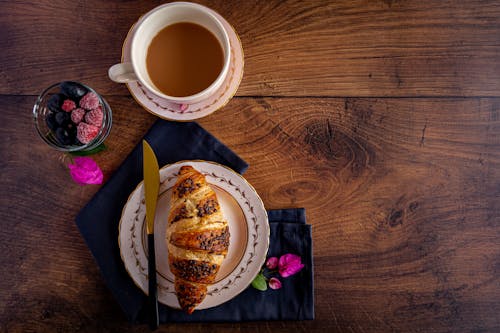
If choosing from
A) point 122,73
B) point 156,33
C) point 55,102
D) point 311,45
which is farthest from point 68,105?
point 311,45

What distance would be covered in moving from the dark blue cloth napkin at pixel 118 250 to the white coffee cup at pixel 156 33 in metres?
0.15

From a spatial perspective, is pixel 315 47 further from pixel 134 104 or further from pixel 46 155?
pixel 46 155

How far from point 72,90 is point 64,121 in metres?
0.08

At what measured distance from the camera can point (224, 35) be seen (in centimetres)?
89

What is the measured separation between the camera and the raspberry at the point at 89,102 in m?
0.98

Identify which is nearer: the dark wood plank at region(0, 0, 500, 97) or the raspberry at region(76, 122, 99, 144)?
the raspberry at region(76, 122, 99, 144)

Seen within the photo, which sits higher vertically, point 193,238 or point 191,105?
point 191,105

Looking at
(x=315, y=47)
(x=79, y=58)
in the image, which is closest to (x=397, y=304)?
(x=315, y=47)

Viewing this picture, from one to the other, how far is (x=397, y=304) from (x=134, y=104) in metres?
0.92

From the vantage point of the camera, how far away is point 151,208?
985mm

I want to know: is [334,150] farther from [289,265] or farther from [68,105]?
[68,105]

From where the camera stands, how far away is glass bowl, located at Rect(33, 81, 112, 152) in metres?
0.97

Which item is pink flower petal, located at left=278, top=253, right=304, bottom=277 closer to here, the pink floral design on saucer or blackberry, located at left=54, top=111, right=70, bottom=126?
the pink floral design on saucer

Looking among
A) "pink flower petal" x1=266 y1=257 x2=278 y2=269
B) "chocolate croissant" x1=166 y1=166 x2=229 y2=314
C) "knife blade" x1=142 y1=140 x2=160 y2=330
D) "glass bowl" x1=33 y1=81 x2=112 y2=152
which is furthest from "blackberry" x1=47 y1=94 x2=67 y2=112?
"pink flower petal" x1=266 y1=257 x2=278 y2=269
